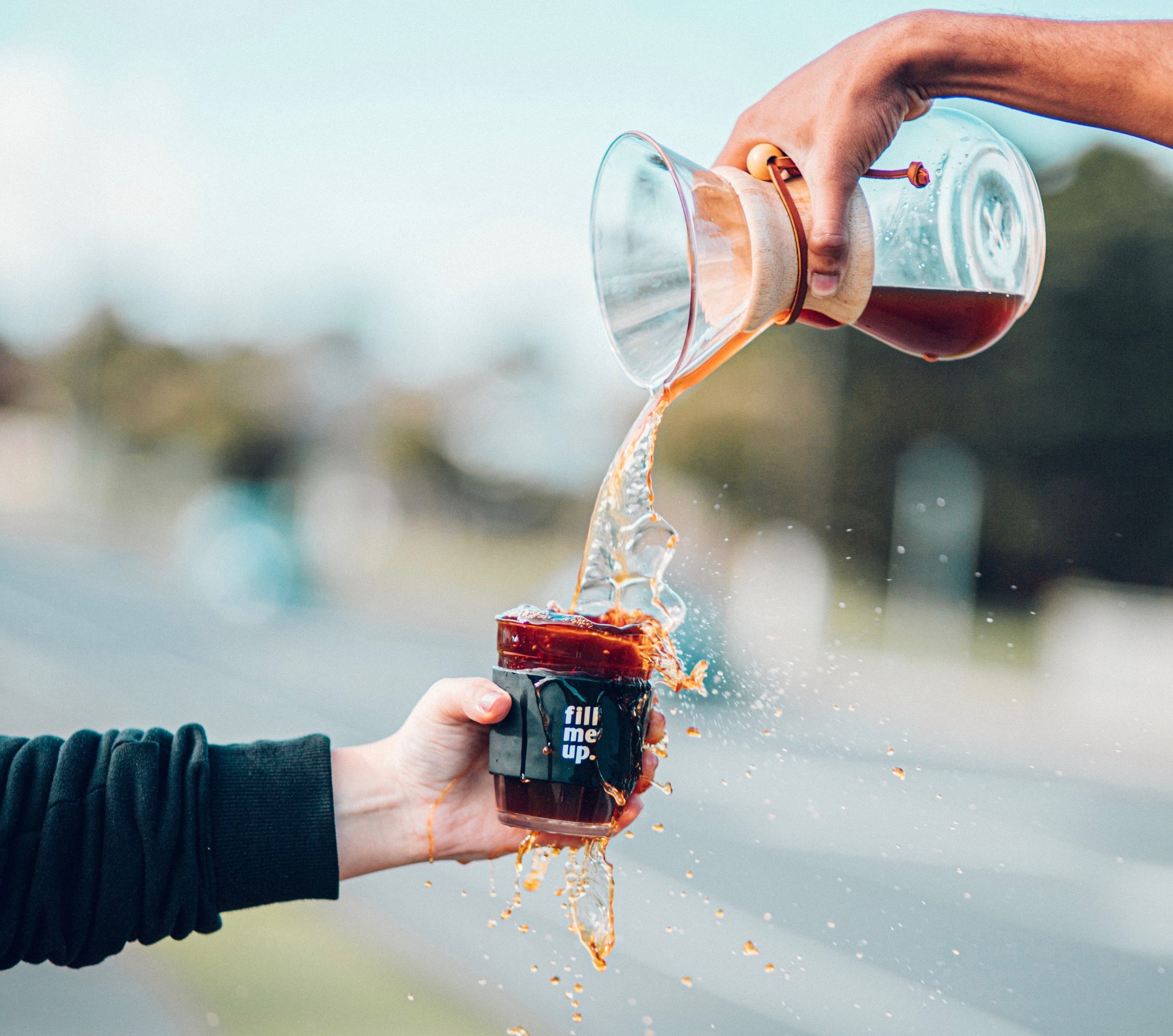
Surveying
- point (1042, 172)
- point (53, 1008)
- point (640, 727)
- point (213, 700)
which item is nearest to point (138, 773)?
point (640, 727)

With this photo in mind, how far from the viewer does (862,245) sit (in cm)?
177

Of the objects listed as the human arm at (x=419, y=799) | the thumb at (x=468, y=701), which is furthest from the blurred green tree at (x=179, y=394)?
the thumb at (x=468, y=701)

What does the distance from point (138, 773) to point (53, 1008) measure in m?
2.98

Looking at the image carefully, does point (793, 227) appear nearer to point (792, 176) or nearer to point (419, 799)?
point (792, 176)

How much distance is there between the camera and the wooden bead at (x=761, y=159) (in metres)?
1.82

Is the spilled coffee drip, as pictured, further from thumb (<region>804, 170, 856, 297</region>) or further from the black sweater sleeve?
the black sweater sleeve

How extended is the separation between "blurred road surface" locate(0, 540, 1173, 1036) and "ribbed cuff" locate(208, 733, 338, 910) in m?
0.56

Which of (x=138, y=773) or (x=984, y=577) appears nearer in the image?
(x=138, y=773)

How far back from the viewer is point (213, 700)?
37.0ft

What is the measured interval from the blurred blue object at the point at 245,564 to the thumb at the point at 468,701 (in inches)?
675

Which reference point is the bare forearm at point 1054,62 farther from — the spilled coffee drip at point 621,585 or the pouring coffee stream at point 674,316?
the spilled coffee drip at point 621,585

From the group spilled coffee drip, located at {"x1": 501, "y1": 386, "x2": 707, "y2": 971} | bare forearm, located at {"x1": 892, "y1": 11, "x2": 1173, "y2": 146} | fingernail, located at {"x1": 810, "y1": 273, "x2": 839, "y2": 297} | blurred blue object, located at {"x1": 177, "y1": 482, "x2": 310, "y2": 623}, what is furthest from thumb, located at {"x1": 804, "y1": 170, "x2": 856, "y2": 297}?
blurred blue object, located at {"x1": 177, "y1": 482, "x2": 310, "y2": 623}

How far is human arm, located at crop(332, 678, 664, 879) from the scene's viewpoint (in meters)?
2.18

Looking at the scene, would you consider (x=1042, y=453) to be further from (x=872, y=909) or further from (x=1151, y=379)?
(x=872, y=909)
